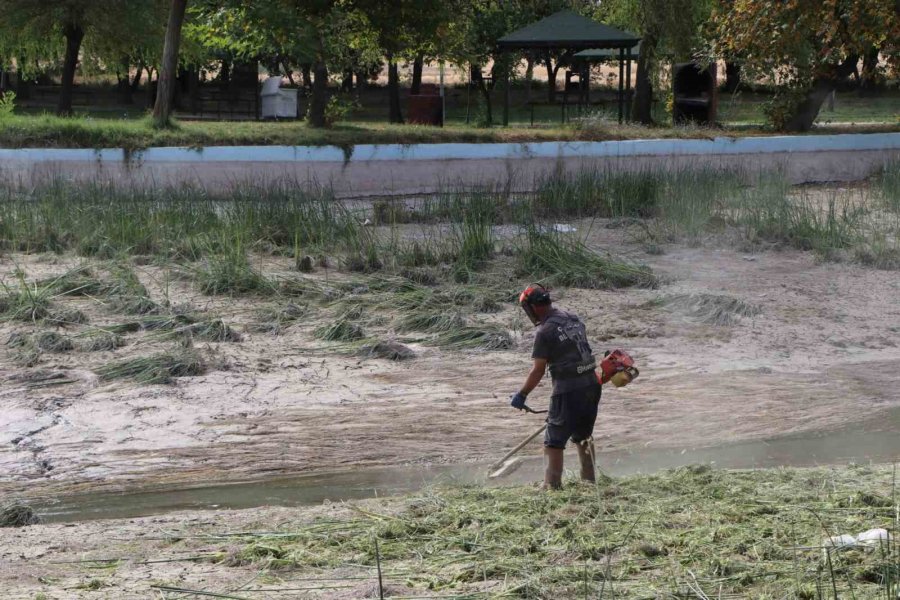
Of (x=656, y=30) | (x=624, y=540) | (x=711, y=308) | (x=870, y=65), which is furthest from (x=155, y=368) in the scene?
(x=656, y=30)

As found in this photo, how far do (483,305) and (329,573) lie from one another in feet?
20.0

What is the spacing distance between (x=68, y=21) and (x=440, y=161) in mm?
11610

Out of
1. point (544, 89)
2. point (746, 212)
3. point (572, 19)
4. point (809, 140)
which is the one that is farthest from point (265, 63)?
point (746, 212)

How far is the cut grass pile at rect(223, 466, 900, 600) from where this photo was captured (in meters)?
4.66

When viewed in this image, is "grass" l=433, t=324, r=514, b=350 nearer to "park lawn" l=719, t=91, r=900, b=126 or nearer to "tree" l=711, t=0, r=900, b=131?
"tree" l=711, t=0, r=900, b=131

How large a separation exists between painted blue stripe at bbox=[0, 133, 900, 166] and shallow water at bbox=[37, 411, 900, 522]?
11.7m

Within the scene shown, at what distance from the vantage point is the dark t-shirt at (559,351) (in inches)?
252

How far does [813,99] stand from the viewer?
24125mm

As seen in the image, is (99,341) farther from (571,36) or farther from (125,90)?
(125,90)

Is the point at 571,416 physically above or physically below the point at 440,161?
below

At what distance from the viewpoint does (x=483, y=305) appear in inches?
430

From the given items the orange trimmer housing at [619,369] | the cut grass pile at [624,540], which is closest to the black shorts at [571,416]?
the orange trimmer housing at [619,369]

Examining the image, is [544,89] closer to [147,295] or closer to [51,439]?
[147,295]

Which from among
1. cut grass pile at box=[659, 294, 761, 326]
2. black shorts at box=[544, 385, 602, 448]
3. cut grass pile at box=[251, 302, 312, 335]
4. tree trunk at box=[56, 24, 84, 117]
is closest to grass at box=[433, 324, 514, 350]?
cut grass pile at box=[251, 302, 312, 335]
